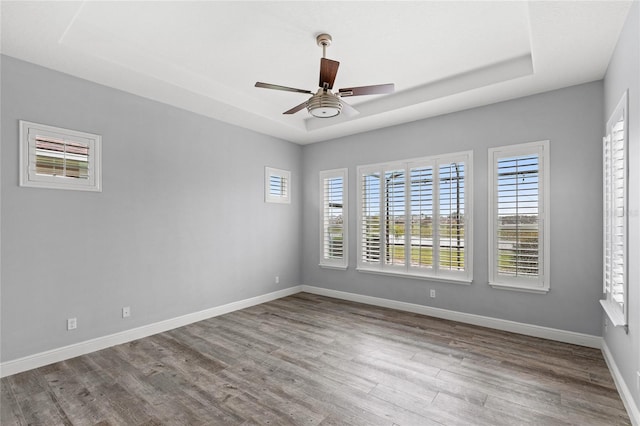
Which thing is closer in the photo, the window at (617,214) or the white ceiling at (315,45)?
the window at (617,214)

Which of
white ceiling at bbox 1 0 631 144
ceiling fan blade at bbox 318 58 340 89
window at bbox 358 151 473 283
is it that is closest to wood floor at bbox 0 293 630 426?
window at bbox 358 151 473 283

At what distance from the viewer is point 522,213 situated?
3941 mm

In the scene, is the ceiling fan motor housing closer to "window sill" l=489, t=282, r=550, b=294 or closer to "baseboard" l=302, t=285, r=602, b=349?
"window sill" l=489, t=282, r=550, b=294

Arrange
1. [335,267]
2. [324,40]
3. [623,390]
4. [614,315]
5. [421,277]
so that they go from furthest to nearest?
[335,267]
[421,277]
[324,40]
[614,315]
[623,390]

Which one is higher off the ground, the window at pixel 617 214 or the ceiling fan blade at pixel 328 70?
the ceiling fan blade at pixel 328 70

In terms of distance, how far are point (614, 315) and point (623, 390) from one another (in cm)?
57

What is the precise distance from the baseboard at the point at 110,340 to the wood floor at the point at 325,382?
0.33 feet

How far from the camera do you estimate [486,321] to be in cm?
420

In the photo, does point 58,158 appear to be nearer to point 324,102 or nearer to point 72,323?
point 72,323

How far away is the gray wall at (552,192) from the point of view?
11.6 ft

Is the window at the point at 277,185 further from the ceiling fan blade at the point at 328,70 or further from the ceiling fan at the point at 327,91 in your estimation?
the ceiling fan blade at the point at 328,70

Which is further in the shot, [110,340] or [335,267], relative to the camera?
[335,267]

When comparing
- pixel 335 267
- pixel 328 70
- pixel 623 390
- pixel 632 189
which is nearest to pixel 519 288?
pixel 623 390

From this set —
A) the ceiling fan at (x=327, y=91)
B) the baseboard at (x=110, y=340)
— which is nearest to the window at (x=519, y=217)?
the ceiling fan at (x=327, y=91)
